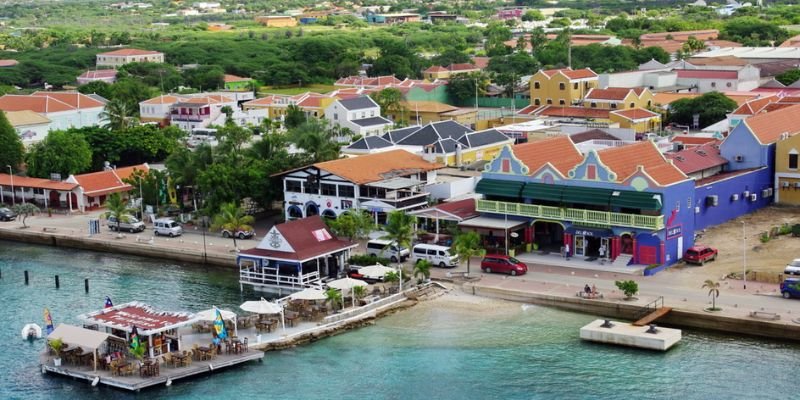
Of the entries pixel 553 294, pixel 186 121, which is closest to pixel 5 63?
pixel 186 121

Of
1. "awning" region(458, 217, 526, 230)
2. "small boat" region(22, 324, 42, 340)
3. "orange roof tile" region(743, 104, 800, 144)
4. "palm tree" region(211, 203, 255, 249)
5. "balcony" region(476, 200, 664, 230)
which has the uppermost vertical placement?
"orange roof tile" region(743, 104, 800, 144)

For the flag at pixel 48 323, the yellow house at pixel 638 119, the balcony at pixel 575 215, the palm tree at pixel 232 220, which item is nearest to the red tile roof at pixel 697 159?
the balcony at pixel 575 215

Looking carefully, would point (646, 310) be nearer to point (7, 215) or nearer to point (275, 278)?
point (275, 278)

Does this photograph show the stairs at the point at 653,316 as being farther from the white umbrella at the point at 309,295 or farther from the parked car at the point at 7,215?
the parked car at the point at 7,215

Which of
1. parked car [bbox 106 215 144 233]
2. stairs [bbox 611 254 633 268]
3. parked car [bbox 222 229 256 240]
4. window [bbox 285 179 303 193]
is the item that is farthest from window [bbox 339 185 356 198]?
stairs [bbox 611 254 633 268]

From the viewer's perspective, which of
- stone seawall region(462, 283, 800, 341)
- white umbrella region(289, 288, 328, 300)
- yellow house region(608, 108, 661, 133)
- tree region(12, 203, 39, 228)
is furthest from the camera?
yellow house region(608, 108, 661, 133)

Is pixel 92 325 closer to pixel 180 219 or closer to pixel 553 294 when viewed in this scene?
pixel 553 294

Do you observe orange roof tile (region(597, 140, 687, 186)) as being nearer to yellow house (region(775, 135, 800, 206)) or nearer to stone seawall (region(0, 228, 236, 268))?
yellow house (region(775, 135, 800, 206))
